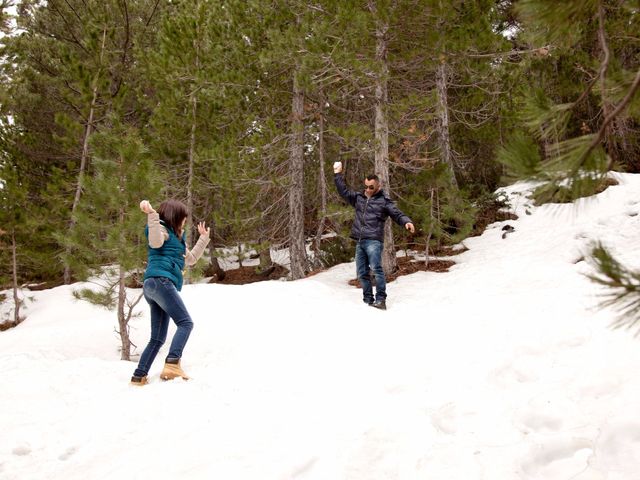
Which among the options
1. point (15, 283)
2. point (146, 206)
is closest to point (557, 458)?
point (146, 206)

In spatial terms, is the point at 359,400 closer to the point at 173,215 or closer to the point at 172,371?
the point at 172,371

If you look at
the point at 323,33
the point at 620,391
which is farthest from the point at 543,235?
the point at 620,391

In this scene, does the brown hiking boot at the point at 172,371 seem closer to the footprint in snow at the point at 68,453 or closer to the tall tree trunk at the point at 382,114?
the footprint in snow at the point at 68,453

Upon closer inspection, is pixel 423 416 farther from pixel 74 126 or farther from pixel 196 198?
pixel 74 126

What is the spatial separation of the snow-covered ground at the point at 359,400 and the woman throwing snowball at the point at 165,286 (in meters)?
0.23

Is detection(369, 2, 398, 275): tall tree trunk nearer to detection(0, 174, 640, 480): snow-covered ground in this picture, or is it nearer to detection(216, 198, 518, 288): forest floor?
detection(216, 198, 518, 288): forest floor

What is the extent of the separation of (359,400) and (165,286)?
2.00 m

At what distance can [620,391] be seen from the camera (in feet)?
8.39

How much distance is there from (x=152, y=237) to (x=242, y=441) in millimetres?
1986

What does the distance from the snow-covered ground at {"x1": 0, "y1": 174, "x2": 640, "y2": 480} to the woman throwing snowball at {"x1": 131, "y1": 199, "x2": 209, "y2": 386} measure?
23 cm

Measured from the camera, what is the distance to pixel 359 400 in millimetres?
3098

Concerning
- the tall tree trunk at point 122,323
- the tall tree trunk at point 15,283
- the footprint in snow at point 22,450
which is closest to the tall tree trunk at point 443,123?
the tall tree trunk at point 122,323

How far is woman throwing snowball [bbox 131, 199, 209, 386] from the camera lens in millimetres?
3707

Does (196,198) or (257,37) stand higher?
(257,37)
